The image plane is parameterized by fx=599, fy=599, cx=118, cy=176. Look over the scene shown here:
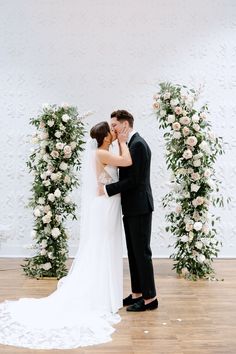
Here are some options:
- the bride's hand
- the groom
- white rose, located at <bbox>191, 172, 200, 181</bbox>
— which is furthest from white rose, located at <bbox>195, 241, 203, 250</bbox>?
the bride's hand

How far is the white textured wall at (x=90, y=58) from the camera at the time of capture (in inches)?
297

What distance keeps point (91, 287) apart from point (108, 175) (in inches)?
39.4

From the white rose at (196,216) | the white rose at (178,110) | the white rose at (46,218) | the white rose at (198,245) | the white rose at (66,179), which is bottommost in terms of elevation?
the white rose at (198,245)

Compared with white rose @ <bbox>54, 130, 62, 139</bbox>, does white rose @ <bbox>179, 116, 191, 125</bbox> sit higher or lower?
higher

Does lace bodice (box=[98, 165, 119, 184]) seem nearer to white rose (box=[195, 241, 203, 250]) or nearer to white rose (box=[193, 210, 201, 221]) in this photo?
white rose (box=[193, 210, 201, 221])

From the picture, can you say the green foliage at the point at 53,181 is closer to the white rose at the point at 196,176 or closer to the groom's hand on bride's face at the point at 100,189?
the groom's hand on bride's face at the point at 100,189

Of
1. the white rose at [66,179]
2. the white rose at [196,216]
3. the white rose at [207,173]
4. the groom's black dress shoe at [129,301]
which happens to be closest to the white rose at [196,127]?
the white rose at [207,173]

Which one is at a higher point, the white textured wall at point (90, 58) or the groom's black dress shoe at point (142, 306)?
the white textured wall at point (90, 58)

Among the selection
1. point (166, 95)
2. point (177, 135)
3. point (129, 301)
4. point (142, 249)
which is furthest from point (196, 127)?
point (129, 301)

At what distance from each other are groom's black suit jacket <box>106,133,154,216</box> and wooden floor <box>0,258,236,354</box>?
90cm

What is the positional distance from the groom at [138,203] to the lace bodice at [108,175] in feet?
0.48

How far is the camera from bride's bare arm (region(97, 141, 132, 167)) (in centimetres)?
513

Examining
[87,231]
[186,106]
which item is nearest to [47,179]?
[87,231]

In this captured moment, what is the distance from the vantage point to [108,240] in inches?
209
